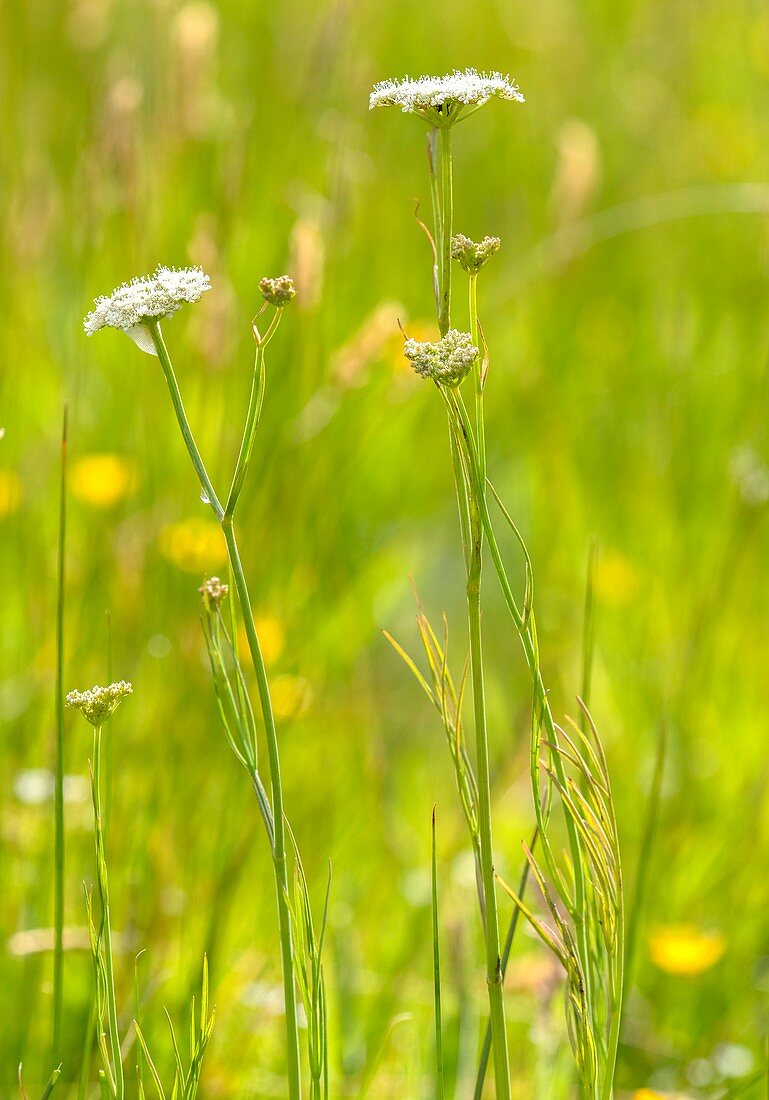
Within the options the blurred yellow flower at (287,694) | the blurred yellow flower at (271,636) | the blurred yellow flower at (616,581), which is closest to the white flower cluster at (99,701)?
the blurred yellow flower at (287,694)

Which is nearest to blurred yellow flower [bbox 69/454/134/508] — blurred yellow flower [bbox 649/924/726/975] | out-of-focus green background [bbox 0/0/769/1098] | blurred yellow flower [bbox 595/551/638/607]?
out-of-focus green background [bbox 0/0/769/1098]

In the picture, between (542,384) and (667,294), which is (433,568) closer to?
(542,384)

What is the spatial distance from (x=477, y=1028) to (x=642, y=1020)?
199mm

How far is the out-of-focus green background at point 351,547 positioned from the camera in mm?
1157

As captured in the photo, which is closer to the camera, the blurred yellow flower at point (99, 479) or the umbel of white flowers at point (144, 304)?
the umbel of white flowers at point (144, 304)

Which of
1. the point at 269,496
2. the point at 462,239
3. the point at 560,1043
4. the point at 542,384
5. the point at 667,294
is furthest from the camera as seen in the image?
the point at 667,294

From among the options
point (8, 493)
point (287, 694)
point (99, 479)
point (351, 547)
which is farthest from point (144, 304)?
point (351, 547)

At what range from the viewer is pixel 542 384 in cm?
213

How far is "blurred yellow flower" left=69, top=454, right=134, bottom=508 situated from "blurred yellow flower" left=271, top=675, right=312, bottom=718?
38cm

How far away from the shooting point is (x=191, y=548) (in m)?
1.55

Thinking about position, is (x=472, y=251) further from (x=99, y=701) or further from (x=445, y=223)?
(x=99, y=701)

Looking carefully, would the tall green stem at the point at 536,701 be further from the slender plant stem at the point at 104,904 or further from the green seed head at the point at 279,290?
the slender plant stem at the point at 104,904

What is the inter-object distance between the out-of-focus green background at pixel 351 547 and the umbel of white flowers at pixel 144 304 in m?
0.51

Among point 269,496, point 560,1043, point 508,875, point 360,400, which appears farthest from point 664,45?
point 560,1043
